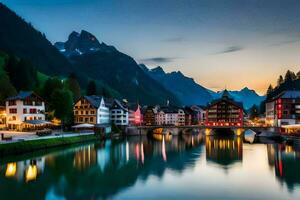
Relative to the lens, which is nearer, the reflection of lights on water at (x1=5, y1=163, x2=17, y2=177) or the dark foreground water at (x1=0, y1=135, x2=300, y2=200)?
the dark foreground water at (x1=0, y1=135, x2=300, y2=200)

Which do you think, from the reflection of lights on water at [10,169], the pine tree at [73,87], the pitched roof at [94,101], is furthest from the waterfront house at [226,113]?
the reflection of lights on water at [10,169]

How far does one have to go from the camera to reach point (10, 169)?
50812 mm

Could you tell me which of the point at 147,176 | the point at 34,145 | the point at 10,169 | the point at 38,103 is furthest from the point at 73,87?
the point at 147,176

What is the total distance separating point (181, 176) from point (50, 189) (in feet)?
55.0

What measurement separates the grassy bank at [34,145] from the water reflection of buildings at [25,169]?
4.97 meters

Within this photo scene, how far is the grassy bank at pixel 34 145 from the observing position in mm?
60794

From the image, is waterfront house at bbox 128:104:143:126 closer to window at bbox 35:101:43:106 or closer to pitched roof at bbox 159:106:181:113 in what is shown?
pitched roof at bbox 159:106:181:113

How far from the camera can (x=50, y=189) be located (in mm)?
41188

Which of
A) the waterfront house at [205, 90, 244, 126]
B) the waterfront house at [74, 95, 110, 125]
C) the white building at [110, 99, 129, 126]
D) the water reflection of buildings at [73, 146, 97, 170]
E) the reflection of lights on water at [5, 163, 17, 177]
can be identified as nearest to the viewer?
the reflection of lights on water at [5, 163, 17, 177]

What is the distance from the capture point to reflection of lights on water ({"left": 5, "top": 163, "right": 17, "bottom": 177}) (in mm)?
47716

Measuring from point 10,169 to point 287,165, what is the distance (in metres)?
39.6

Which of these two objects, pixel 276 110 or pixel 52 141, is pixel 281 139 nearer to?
pixel 276 110

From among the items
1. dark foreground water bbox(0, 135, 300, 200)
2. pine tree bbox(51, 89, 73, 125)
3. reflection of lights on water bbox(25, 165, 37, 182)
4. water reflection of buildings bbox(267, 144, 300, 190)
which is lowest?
water reflection of buildings bbox(267, 144, 300, 190)

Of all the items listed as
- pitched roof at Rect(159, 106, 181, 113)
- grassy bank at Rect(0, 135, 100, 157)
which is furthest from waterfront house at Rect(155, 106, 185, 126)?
grassy bank at Rect(0, 135, 100, 157)
